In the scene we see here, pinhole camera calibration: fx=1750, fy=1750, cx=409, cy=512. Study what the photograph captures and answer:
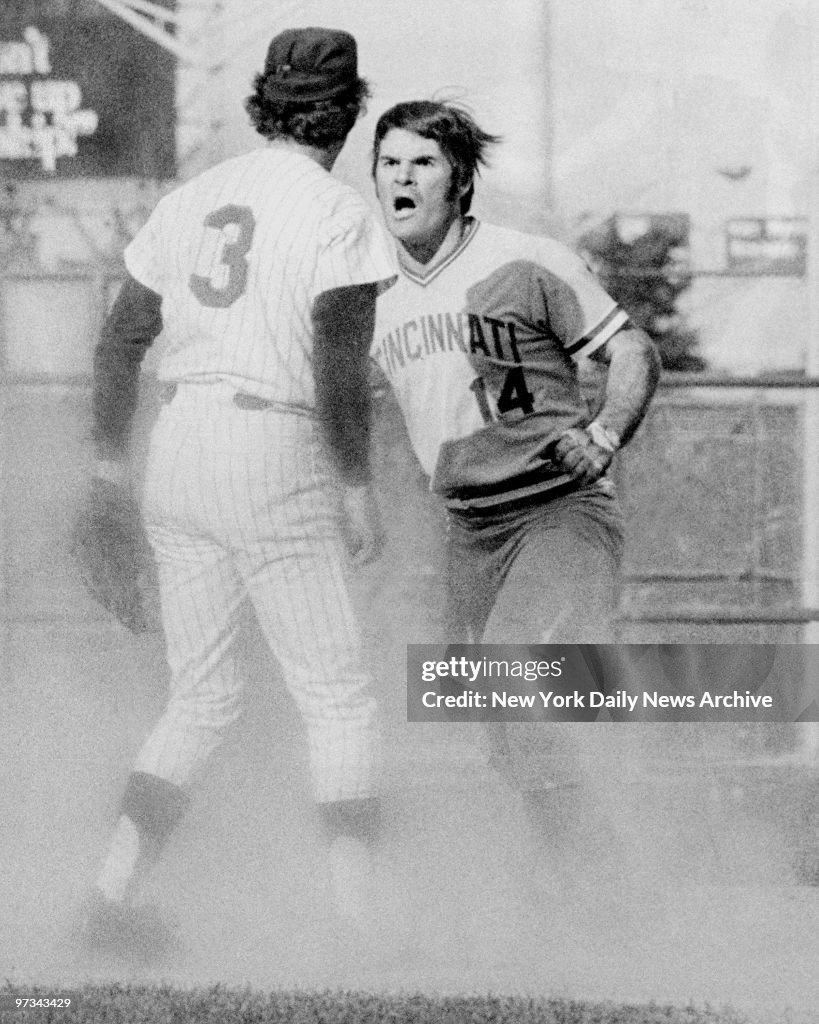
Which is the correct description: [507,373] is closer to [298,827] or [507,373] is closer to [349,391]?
[349,391]

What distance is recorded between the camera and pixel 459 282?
411 cm

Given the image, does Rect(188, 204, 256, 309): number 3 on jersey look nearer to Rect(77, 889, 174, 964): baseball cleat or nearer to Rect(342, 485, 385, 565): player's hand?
Rect(342, 485, 385, 565): player's hand

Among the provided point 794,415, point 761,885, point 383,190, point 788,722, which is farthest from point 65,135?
point 761,885

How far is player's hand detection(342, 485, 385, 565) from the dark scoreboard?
0.88 meters

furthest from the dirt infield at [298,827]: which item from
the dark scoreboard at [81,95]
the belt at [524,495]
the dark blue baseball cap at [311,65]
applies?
the dark blue baseball cap at [311,65]

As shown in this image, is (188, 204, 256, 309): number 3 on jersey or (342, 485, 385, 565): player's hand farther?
(342, 485, 385, 565): player's hand

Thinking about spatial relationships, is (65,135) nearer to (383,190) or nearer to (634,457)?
(383,190)

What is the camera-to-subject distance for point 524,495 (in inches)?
163

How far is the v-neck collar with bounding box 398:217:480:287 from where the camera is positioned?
161 inches

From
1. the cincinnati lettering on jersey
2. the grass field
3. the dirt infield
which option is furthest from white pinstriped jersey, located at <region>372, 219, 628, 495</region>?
the grass field

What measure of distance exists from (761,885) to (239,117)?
2.27 meters

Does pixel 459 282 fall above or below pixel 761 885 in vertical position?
above

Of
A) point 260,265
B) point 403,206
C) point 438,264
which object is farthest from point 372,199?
point 260,265

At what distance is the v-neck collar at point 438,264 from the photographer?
410 cm
